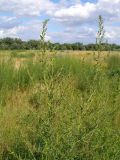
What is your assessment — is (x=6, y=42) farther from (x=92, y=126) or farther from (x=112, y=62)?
(x=92, y=126)

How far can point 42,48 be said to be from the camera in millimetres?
4992

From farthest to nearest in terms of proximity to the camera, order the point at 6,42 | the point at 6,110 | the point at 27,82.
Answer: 1. the point at 6,42
2. the point at 27,82
3. the point at 6,110

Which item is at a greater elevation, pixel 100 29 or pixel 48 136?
pixel 100 29

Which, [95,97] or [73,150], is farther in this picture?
[95,97]

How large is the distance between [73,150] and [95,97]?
3.04 feet

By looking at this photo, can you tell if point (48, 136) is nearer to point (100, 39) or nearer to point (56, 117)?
point (56, 117)

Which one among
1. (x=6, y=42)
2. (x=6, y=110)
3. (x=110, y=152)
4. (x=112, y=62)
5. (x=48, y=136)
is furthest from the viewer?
(x=6, y=42)

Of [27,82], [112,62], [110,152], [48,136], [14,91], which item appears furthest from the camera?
[112,62]

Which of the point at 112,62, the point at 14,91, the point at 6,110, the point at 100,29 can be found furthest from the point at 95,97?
the point at 112,62

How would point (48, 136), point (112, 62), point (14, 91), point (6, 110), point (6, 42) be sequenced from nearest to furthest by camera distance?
point (48, 136) < point (6, 110) < point (14, 91) < point (112, 62) < point (6, 42)

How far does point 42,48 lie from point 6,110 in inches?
119

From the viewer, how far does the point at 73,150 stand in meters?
5.01

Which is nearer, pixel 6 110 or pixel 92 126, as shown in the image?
pixel 92 126

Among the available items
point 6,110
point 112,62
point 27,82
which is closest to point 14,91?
point 27,82
